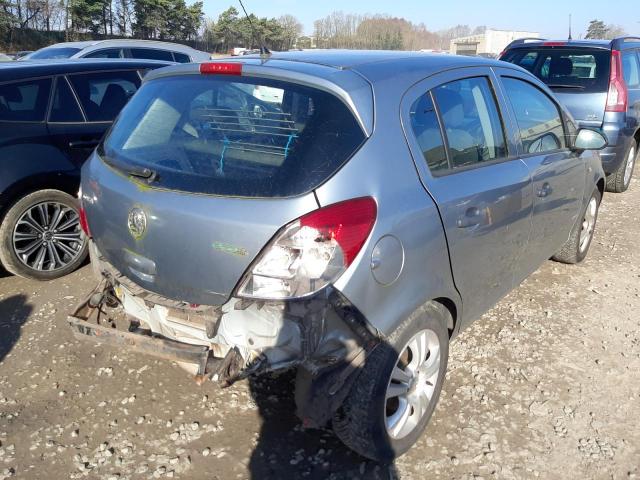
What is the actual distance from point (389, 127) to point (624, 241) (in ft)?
14.2

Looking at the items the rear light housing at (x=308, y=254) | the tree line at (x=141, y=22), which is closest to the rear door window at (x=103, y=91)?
the rear light housing at (x=308, y=254)

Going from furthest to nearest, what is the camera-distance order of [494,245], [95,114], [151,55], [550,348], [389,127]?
[151,55], [95,114], [550,348], [494,245], [389,127]

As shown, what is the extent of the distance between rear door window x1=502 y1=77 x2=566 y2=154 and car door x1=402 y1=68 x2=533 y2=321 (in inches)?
9.2

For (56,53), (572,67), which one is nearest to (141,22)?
(56,53)

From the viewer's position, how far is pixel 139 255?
2484 millimetres

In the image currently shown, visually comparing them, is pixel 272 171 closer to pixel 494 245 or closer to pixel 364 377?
pixel 364 377

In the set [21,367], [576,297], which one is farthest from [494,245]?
[21,367]

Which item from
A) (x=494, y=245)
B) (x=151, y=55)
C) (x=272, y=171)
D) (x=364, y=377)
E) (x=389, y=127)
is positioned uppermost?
(x=151, y=55)

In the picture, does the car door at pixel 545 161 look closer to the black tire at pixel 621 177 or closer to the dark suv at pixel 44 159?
→ the dark suv at pixel 44 159

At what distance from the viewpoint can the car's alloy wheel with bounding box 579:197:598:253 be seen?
15.8 feet

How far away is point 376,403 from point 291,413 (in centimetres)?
75

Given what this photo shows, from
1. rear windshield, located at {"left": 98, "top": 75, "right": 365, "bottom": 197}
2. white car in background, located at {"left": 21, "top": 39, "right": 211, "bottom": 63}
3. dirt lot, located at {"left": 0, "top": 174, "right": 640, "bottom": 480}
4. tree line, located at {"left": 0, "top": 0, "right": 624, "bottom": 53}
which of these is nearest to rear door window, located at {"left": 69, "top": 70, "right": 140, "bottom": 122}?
dirt lot, located at {"left": 0, "top": 174, "right": 640, "bottom": 480}

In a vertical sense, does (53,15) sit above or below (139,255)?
above

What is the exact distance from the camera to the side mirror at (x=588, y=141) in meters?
3.92
